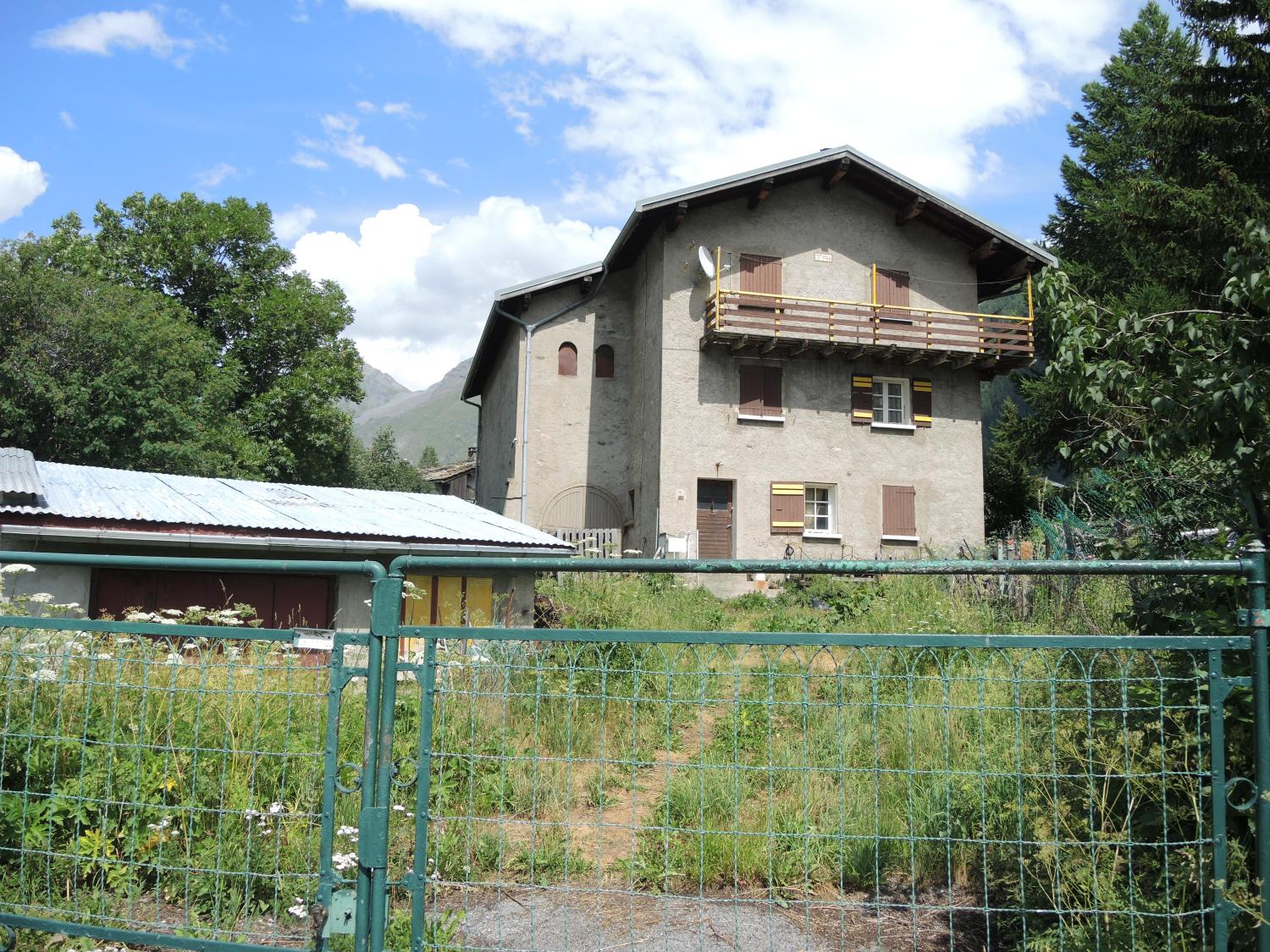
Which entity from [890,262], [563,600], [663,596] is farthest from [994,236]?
[563,600]

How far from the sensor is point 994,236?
2345 centimetres

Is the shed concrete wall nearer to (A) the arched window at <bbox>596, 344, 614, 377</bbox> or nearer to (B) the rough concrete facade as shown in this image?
(B) the rough concrete facade

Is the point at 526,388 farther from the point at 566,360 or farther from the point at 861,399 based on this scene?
the point at 861,399

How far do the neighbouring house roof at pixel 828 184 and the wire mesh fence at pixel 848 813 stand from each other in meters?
16.7

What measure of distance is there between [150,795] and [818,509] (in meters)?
19.9

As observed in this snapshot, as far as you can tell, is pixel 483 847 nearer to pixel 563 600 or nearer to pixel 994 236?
pixel 563 600

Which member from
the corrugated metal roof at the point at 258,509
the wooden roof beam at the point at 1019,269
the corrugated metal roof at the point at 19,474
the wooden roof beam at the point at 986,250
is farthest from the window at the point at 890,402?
the corrugated metal roof at the point at 19,474

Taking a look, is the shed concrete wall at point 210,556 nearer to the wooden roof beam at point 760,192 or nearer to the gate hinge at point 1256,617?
the gate hinge at point 1256,617

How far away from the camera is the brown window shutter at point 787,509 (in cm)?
2264

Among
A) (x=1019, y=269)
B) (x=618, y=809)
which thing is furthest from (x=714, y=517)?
(x=618, y=809)

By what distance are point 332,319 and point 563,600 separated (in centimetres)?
2623

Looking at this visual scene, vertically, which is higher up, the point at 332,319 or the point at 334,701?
the point at 332,319

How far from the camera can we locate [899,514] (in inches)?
920

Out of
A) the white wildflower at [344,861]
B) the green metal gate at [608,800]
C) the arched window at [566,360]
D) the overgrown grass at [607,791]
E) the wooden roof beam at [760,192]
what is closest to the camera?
the green metal gate at [608,800]
